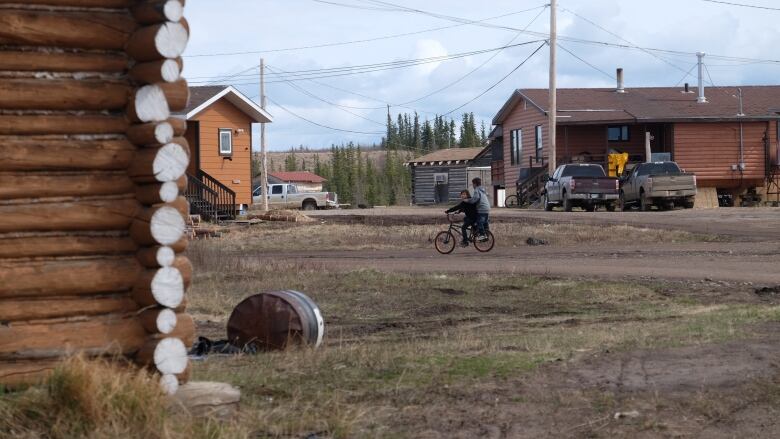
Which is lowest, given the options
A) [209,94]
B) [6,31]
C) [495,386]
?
[495,386]

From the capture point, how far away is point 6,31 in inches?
286

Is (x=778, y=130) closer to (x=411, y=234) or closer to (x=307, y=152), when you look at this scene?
(x=411, y=234)

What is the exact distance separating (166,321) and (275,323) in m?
3.25

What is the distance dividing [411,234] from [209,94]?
53.9 ft

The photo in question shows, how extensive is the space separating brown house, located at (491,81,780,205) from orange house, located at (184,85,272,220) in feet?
49.2

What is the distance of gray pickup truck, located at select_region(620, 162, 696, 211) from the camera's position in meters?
40.2

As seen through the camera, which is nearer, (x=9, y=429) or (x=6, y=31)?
(x=9, y=429)

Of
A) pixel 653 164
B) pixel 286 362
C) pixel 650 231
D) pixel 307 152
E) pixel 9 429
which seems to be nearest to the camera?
pixel 9 429

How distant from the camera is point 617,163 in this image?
50000mm

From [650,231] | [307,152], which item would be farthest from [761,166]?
[307,152]

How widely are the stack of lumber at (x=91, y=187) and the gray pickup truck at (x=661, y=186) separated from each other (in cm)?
3440

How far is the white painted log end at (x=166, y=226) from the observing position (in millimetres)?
7355

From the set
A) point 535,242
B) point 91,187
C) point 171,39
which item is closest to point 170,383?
point 91,187

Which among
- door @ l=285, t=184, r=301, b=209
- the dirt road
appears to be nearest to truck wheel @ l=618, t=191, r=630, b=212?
the dirt road
